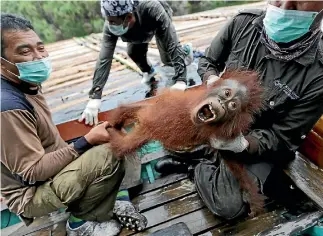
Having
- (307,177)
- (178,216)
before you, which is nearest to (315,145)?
(307,177)

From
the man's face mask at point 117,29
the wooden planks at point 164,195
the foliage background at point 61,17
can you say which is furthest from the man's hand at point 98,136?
the foliage background at point 61,17

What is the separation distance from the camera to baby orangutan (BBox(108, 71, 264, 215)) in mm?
1419

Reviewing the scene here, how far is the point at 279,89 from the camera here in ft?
6.14

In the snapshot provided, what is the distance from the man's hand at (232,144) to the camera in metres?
1.55

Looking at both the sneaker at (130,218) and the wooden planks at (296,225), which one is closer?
the wooden planks at (296,225)

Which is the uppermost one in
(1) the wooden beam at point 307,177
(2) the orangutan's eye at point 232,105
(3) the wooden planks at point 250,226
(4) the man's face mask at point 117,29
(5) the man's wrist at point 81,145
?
(2) the orangutan's eye at point 232,105

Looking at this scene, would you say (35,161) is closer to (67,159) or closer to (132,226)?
(67,159)

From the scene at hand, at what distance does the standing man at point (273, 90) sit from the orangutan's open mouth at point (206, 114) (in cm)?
18

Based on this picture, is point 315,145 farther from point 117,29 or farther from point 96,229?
point 117,29

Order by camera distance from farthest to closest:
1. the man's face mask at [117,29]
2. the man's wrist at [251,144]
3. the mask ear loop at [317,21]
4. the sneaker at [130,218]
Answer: the man's face mask at [117,29] → the sneaker at [130,218] → the man's wrist at [251,144] → the mask ear loop at [317,21]

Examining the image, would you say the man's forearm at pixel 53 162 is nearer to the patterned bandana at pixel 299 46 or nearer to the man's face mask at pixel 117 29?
the patterned bandana at pixel 299 46

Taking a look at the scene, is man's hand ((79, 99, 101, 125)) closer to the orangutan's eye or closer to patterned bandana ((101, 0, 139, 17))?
patterned bandana ((101, 0, 139, 17))

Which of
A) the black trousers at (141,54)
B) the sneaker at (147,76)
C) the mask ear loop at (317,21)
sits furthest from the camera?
the sneaker at (147,76)

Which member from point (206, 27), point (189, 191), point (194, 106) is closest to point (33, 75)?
point (194, 106)
